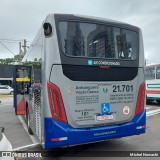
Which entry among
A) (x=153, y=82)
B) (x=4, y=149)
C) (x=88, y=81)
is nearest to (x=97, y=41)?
(x=88, y=81)

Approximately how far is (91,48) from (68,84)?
101 cm

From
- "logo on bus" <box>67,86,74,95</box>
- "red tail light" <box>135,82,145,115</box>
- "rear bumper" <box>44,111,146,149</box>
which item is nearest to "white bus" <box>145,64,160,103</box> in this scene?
"red tail light" <box>135,82,145,115</box>

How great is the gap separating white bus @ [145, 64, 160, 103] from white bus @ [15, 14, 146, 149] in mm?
10849

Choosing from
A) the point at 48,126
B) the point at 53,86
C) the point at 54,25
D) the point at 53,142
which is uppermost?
the point at 54,25

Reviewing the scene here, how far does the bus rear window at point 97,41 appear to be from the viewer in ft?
18.0

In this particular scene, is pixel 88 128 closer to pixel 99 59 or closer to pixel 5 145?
pixel 99 59

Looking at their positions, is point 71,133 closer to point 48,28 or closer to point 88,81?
point 88,81

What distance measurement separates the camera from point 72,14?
5602mm

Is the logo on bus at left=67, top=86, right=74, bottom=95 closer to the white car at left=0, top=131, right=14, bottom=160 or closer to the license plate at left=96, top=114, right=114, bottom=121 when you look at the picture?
the license plate at left=96, top=114, right=114, bottom=121

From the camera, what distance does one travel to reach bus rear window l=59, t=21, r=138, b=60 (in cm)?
548

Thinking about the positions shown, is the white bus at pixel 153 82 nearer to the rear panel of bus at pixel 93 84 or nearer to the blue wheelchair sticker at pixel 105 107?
the rear panel of bus at pixel 93 84

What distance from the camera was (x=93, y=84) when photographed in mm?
5688

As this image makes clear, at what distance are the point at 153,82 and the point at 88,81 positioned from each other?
12.5m

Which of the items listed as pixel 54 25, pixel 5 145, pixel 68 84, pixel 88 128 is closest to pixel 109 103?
pixel 88 128
